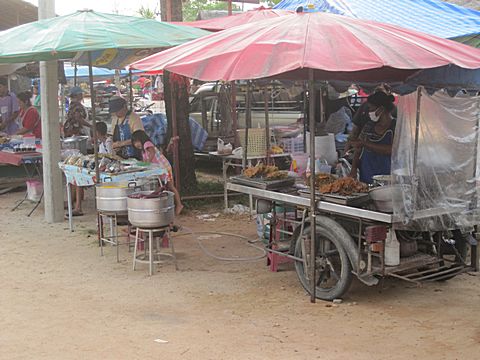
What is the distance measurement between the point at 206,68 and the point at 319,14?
1144 millimetres

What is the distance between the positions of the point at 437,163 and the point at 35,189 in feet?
23.9

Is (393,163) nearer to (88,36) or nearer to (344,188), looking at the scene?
(344,188)

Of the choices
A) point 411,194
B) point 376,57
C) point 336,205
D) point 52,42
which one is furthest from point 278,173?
point 52,42

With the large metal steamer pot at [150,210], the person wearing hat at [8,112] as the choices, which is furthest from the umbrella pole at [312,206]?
the person wearing hat at [8,112]

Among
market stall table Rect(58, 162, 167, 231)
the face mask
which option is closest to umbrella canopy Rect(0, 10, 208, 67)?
market stall table Rect(58, 162, 167, 231)

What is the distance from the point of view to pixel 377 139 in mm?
6648

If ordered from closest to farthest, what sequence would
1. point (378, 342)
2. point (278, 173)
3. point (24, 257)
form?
point (378, 342)
point (278, 173)
point (24, 257)

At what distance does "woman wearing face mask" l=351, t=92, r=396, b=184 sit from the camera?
21.5 ft

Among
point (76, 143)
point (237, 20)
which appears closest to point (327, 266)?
point (237, 20)

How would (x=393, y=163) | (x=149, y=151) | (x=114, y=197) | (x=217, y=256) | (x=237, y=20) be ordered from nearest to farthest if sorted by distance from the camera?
(x=393, y=163) → (x=114, y=197) → (x=217, y=256) → (x=149, y=151) → (x=237, y=20)

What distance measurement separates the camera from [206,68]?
550 cm

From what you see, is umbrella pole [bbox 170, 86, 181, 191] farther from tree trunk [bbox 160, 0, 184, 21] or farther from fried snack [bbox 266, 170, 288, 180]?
fried snack [bbox 266, 170, 288, 180]

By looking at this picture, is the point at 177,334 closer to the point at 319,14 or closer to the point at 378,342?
the point at 378,342

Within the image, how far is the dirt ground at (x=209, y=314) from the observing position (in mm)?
4637
